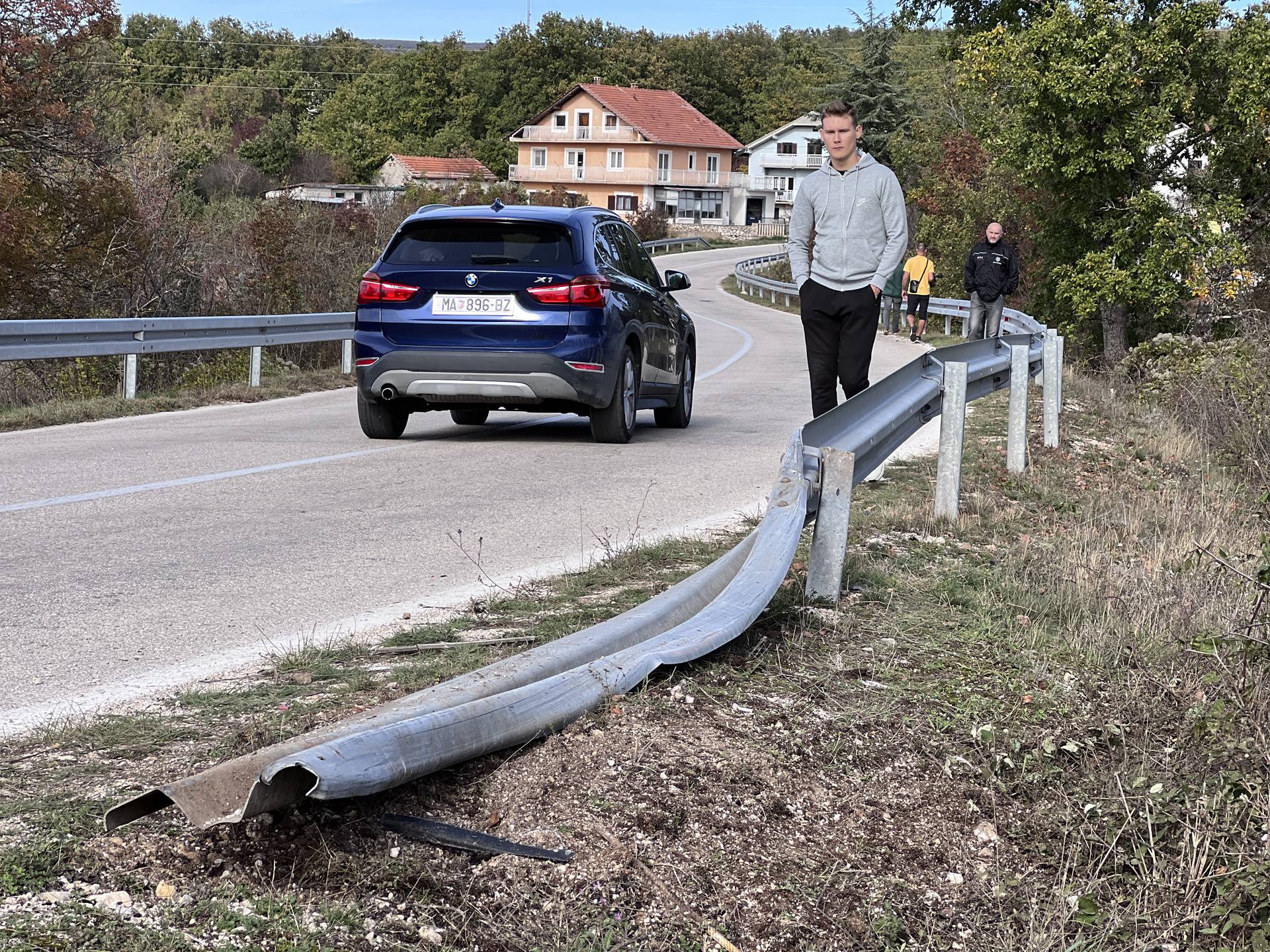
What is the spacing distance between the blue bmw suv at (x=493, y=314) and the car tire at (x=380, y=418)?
0.67 ft

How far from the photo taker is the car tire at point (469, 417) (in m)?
13.6

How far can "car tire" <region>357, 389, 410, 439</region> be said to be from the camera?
11.9m

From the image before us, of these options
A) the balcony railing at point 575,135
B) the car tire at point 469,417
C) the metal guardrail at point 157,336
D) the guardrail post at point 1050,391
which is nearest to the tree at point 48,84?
the metal guardrail at point 157,336

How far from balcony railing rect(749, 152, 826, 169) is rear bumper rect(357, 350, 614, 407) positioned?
107954 millimetres

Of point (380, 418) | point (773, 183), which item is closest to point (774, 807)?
point (380, 418)

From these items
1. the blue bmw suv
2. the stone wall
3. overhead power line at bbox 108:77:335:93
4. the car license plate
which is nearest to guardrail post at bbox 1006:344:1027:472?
the blue bmw suv

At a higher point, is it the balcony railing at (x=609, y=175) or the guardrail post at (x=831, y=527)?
the balcony railing at (x=609, y=175)

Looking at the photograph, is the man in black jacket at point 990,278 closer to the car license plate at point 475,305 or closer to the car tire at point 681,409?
the car tire at point 681,409

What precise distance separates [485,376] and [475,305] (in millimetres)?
528

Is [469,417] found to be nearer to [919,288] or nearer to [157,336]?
[157,336]

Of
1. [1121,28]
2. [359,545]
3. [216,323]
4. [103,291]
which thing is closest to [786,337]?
[1121,28]

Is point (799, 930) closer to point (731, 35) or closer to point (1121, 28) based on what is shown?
point (1121, 28)

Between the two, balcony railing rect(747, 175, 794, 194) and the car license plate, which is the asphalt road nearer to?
the car license plate

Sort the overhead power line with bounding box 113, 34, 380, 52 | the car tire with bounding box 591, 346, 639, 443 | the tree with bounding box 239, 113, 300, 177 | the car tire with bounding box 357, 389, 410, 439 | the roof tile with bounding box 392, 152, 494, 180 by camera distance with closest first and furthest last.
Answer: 1. the car tire with bounding box 591, 346, 639, 443
2. the car tire with bounding box 357, 389, 410, 439
3. the roof tile with bounding box 392, 152, 494, 180
4. the tree with bounding box 239, 113, 300, 177
5. the overhead power line with bounding box 113, 34, 380, 52
